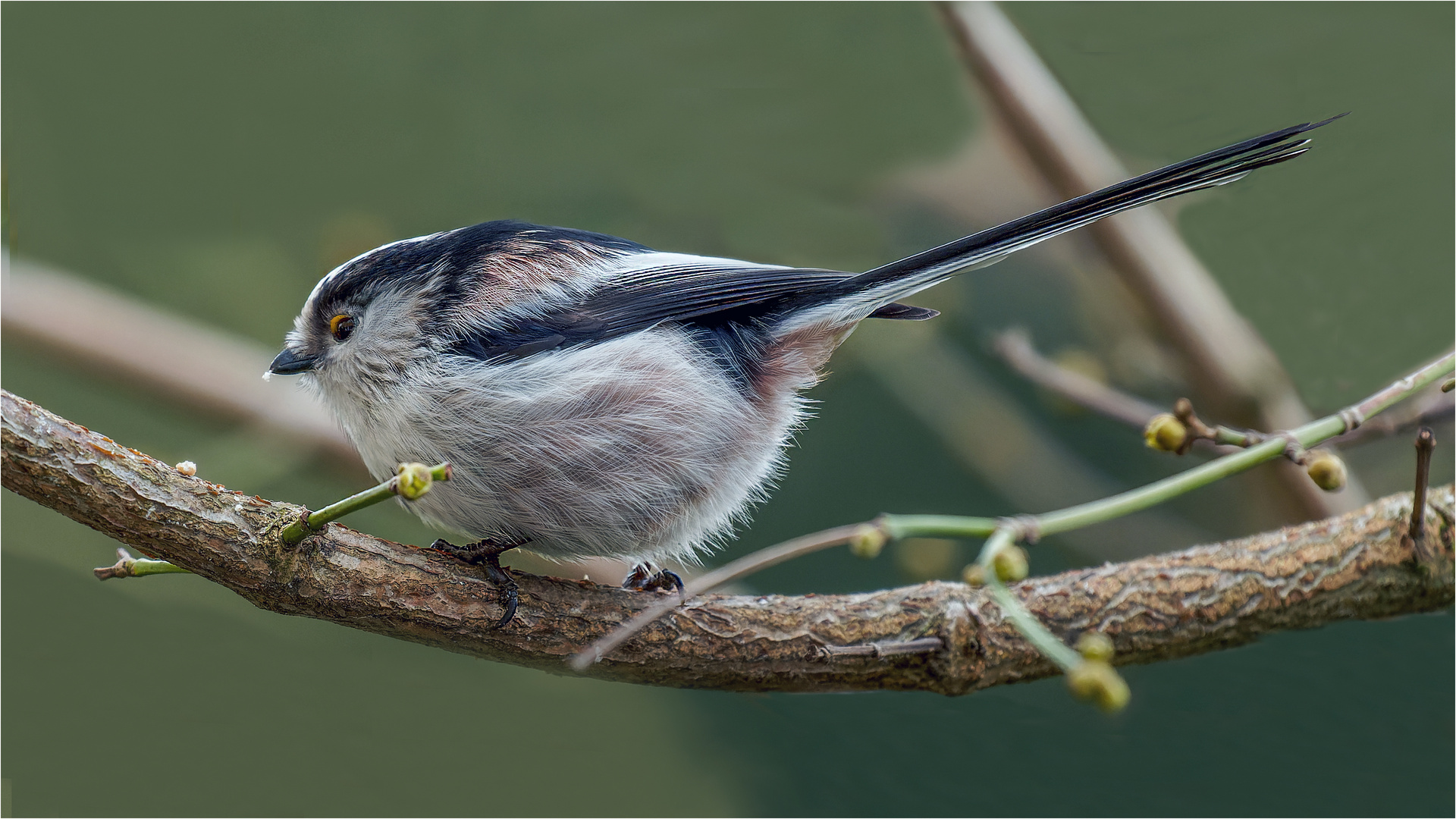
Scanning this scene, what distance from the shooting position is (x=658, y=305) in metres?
2.60

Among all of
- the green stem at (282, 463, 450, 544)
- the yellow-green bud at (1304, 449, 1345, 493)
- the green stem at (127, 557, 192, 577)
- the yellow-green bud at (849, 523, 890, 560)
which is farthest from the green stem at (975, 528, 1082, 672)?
the green stem at (127, 557, 192, 577)

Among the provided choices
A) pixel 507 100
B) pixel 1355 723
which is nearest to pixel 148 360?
pixel 507 100

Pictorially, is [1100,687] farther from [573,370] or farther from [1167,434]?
[573,370]

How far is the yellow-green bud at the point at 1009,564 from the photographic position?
1.22m

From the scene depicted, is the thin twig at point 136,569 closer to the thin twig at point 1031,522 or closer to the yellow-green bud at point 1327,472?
the thin twig at point 1031,522

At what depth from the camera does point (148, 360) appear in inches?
122

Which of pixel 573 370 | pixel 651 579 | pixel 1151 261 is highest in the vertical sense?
pixel 1151 261

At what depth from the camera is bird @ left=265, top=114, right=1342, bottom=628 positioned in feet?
7.95

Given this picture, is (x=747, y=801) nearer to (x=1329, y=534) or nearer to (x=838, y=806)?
(x=838, y=806)

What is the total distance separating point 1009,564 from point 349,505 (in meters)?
0.97

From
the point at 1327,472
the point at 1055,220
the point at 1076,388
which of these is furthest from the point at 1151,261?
the point at 1327,472

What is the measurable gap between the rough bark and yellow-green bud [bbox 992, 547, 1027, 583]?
131 cm

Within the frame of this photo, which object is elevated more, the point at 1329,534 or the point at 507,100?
the point at 507,100

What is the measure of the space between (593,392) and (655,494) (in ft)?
1.04
